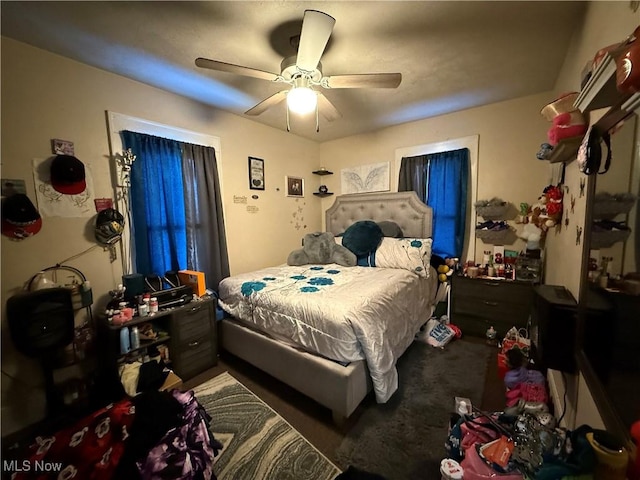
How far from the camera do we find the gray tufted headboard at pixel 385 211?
→ 3.19 meters

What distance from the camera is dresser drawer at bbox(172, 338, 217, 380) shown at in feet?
6.93

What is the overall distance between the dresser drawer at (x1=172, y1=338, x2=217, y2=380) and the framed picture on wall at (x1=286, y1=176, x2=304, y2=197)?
221 centimetres

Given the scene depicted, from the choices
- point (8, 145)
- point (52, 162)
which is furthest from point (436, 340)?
point (8, 145)

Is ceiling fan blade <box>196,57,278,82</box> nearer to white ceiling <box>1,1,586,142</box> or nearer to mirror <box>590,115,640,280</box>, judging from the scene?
white ceiling <box>1,1,586,142</box>

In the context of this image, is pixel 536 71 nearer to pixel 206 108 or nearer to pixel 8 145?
pixel 206 108

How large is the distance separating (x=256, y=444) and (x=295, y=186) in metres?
3.02

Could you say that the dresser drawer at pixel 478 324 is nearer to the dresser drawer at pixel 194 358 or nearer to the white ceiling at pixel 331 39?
the white ceiling at pixel 331 39

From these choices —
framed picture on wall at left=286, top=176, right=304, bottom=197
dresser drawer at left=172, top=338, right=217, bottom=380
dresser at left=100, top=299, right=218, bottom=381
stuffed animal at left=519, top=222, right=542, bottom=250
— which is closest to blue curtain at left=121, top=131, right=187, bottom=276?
dresser at left=100, top=299, right=218, bottom=381

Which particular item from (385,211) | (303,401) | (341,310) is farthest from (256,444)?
(385,211)

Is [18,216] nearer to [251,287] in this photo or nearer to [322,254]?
[251,287]

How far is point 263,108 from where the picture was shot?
6.83 feet

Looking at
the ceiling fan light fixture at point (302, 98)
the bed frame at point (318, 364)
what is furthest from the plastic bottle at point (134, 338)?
the ceiling fan light fixture at point (302, 98)

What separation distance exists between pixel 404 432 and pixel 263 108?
8.32ft

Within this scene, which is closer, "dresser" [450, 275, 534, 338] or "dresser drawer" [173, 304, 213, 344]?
"dresser drawer" [173, 304, 213, 344]
